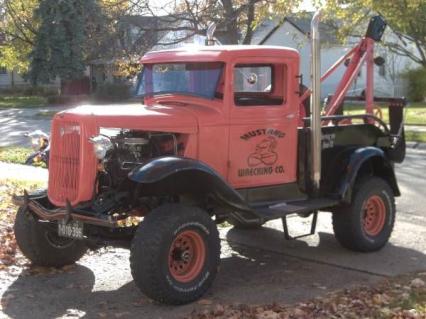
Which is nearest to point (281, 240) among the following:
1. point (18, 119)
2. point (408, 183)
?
point (408, 183)

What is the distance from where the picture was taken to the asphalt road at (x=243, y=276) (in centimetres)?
526

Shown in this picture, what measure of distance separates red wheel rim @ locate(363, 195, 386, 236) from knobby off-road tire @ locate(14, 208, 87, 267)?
9.26 feet

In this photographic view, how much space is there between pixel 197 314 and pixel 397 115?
3.64 m

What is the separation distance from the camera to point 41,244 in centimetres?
610

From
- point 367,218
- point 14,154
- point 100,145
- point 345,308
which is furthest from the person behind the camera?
point 14,154

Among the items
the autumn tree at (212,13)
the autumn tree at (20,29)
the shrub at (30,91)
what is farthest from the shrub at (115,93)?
the autumn tree at (212,13)

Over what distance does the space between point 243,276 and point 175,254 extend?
39.7 inches

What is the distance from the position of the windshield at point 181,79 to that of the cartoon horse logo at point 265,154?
0.66 m

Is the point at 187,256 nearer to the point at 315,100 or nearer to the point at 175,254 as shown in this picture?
the point at 175,254

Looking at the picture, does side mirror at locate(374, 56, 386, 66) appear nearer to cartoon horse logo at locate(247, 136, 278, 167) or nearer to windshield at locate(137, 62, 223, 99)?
cartoon horse logo at locate(247, 136, 278, 167)

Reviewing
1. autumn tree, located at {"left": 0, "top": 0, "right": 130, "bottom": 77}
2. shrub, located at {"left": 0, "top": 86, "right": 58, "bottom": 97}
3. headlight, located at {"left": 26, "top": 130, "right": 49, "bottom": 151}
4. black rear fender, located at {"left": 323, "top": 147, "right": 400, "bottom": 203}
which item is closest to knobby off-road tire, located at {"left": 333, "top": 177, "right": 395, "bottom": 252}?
black rear fender, located at {"left": 323, "top": 147, "right": 400, "bottom": 203}

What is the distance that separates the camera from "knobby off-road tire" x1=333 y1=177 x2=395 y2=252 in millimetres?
6738

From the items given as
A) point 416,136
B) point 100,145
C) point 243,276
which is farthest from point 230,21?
point 100,145

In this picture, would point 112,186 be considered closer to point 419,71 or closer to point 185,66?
point 185,66
